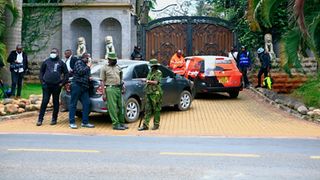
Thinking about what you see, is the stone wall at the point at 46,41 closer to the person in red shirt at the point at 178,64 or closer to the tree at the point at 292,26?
the person in red shirt at the point at 178,64

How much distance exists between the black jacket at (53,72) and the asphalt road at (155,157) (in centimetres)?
200

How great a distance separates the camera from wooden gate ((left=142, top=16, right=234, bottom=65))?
27719mm

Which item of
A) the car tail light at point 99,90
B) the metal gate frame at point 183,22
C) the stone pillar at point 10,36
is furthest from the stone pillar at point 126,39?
the car tail light at point 99,90

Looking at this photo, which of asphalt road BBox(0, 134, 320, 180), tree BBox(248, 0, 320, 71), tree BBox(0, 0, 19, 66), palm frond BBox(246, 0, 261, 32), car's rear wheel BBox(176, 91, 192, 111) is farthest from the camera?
tree BBox(0, 0, 19, 66)

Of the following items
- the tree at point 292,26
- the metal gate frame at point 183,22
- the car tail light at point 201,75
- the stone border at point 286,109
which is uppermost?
the metal gate frame at point 183,22

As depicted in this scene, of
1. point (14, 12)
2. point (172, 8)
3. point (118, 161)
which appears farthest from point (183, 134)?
point (172, 8)

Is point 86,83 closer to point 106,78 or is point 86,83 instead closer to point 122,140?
point 106,78

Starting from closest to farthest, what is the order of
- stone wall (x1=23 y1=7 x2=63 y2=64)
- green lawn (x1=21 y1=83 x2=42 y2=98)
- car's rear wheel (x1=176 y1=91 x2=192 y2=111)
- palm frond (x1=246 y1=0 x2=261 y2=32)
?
palm frond (x1=246 y1=0 x2=261 y2=32)
car's rear wheel (x1=176 y1=91 x2=192 y2=111)
green lawn (x1=21 y1=83 x2=42 y2=98)
stone wall (x1=23 y1=7 x2=63 y2=64)

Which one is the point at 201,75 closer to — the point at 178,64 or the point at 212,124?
the point at 178,64

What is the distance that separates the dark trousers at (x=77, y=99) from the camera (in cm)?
1255

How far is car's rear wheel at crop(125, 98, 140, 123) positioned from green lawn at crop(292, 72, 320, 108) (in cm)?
570

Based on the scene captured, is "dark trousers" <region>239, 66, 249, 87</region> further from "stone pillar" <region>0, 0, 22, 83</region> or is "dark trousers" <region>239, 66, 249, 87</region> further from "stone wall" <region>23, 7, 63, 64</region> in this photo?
"stone wall" <region>23, 7, 63, 64</region>

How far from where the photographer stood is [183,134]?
1176 cm

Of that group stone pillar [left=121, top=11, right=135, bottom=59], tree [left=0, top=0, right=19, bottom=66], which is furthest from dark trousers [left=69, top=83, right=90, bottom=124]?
stone pillar [left=121, top=11, right=135, bottom=59]
